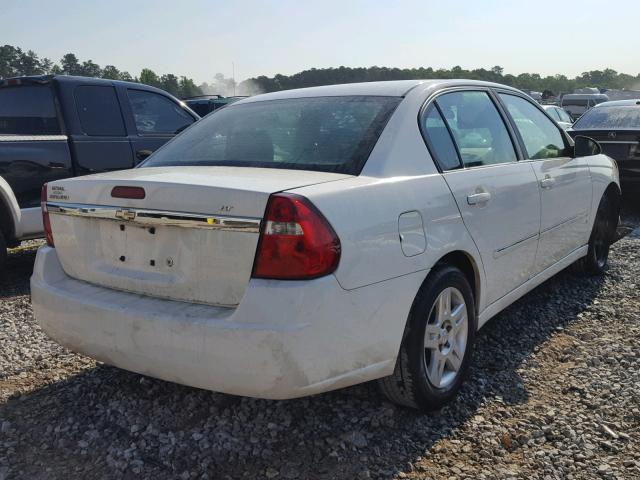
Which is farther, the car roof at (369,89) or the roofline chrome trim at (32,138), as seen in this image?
the roofline chrome trim at (32,138)

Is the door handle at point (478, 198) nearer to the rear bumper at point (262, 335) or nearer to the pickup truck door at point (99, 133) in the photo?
the rear bumper at point (262, 335)

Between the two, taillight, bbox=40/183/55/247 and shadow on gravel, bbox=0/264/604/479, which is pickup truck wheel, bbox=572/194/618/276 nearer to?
shadow on gravel, bbox=0/264/604/479

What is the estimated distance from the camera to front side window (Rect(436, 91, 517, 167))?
3258mm

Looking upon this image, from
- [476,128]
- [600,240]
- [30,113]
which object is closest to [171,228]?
[476,128]

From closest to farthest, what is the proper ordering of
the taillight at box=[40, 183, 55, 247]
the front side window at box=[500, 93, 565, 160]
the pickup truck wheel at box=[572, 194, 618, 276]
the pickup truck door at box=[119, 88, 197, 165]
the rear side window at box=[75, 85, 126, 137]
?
the taillight at box=[40, 183, 55, 247] < the front side window at box=[500, 93, 565, 160] < the pickup truck wheel at box=[572, 194, 618, 276] < the rear side window at box=[75, 85, 126, 137] < the pickup truck door at box=[119, 88, 197, 165]

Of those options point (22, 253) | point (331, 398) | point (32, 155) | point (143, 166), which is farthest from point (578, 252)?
point (22, 253)

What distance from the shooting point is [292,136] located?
3.00 metres

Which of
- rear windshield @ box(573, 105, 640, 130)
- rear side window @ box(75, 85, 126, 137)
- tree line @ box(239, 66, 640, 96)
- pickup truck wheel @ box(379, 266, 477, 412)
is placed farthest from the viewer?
tree line @ box(239, 66, 640, 96)

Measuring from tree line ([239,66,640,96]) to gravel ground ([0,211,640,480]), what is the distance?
2.12 meters

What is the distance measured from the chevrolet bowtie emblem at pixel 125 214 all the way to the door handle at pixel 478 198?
1.61 metres

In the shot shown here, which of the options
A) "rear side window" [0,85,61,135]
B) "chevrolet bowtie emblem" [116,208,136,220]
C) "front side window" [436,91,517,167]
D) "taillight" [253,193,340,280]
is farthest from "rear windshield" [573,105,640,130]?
"chevrolet bowtie emblem" [116,208,136,220]

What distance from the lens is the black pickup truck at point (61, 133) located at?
5141 mm

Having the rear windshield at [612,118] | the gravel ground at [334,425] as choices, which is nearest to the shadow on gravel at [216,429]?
the gravel ground at [334,425]

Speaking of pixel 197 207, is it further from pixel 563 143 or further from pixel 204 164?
pixel 563 143
